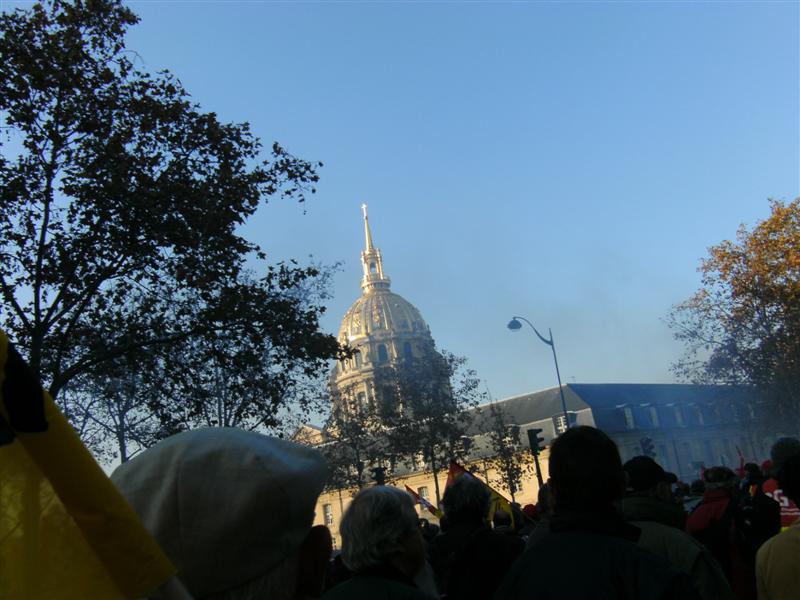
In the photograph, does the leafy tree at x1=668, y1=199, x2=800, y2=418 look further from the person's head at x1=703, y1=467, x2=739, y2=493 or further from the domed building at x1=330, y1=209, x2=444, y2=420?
the domed building at x1=330, y1=209, x2=444, y2=420

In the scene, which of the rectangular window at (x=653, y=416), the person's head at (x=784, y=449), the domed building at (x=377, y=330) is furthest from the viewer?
the domed building at (x=377, y=330)

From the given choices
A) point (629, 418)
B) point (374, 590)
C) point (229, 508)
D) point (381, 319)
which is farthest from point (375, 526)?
point (381, 319)

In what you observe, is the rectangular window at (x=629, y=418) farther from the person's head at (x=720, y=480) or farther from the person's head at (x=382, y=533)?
the person's head at (x=382, y=533)

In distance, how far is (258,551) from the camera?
1.62m

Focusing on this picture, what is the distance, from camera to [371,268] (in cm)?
13100

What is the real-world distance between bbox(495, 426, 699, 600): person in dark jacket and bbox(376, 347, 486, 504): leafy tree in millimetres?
41932

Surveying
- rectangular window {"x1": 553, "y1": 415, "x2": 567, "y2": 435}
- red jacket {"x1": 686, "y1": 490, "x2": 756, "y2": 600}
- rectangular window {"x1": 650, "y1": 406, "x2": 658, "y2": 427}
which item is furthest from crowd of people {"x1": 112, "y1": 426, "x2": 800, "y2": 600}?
rectangular window {"x1": 650, "y1": 406, "x2": 658, "y2": 427}

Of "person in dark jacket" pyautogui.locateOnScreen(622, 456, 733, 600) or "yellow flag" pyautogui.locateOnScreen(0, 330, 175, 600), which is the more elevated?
"yellow flag" pyautogui.locateOnScreen(0, 330, 175, 600)

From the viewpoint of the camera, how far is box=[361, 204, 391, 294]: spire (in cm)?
12781

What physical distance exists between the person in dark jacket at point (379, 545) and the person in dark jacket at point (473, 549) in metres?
1.62

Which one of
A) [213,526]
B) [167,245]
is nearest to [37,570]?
[213,526]

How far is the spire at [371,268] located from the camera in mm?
127812

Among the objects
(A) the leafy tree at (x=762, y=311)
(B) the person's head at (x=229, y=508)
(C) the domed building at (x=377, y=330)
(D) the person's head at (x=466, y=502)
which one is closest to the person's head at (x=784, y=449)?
(D) the person's head at (x=466, y=502)

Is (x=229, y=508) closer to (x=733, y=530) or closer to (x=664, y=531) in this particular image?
(x=664, y=531)
